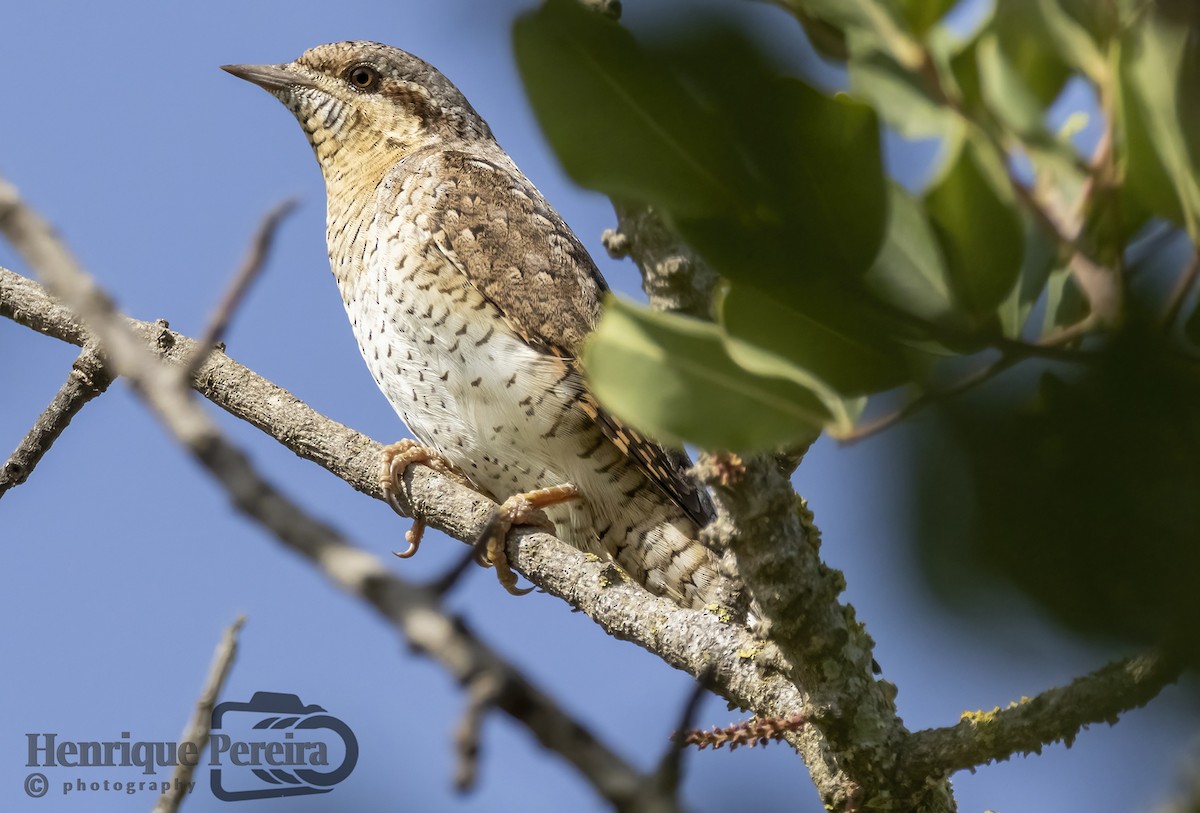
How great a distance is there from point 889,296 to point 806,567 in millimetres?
1229

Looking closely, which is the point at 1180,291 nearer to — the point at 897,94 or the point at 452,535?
the point at 897,94

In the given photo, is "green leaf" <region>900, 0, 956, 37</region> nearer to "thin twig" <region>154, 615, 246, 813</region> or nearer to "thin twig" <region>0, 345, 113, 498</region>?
"thin twig" <region>154, 615, 246, 813</region>

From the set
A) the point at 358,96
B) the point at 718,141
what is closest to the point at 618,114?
the point at 718,141

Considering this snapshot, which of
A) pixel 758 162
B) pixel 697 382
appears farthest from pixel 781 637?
pixel 758 162

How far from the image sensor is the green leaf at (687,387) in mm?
748

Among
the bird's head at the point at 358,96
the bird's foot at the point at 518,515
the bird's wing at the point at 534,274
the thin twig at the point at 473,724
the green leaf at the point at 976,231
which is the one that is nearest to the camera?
the thin twig at the point at 473,724

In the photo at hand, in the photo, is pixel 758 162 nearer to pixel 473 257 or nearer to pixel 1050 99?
pixel 1050 99

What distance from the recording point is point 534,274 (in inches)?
127

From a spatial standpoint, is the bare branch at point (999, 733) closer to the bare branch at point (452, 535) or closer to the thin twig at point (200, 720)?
the bare branch at point (452, 535)

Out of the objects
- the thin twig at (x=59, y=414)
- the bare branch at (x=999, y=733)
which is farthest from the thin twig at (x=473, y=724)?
the thin twig at (x=59, y=414)

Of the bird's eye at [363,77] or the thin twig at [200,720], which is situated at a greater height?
the bird's eye at [363,77]

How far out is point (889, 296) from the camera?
67cm

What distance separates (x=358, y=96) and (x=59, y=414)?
5.26ft

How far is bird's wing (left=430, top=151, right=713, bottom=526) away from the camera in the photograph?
3.06 metres
